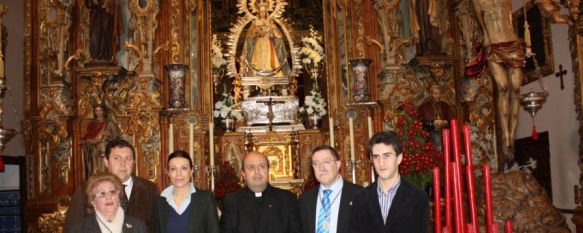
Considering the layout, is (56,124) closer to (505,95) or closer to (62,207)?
(62,207)

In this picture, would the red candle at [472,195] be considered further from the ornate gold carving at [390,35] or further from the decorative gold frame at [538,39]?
the ornate gold carving at [390,35]

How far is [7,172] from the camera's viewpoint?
1014 cm

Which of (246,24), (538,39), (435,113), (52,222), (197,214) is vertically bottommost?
(52,222)

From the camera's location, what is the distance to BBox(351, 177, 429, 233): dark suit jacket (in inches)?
129

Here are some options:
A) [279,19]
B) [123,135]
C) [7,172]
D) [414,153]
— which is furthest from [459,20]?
[7,172]

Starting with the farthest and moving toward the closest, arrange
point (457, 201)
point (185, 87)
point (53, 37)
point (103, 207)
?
1. point (185, 87)
2. point (53, 37)
3. point (103, 207)
4. point (457, 201)

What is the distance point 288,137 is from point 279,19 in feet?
7.51

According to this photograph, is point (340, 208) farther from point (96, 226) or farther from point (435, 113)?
point (435, 113)

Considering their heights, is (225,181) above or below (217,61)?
below

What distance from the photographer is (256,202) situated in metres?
4.69

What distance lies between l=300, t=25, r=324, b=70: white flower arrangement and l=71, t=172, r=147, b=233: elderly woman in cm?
817

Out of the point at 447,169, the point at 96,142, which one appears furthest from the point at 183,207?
the point at 96,142

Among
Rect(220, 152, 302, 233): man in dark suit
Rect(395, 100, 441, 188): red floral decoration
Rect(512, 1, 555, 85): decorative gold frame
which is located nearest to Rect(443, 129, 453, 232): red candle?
Rect(220, 152, 302, 233): man in dark suit

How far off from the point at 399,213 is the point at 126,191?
2.09 metres
